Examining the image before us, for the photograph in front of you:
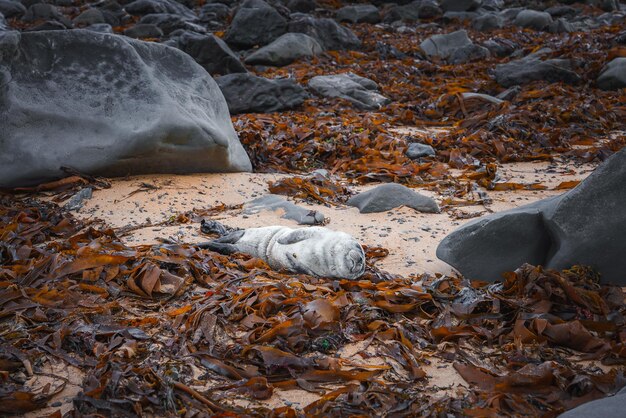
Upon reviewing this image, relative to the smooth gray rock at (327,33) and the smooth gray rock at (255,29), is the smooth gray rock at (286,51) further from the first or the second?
the smooth gray rock at (255,29)

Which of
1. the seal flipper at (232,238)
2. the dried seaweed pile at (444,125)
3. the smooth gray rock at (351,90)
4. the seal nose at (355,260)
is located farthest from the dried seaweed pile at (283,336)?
the smooth gray rock at (351,90)

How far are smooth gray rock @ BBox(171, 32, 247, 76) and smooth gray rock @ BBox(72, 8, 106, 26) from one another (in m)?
6.39

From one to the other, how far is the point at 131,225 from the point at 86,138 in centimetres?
114

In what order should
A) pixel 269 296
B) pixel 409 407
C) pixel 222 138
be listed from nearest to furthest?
pixel 409 407, pixel 269 296, pixel 222 138

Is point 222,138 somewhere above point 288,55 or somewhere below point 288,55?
above

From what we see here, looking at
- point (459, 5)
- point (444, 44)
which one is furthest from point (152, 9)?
point (459, 5)

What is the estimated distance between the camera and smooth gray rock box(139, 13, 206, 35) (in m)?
14.6

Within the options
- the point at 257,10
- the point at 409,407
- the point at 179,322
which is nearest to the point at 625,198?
the point at 409,407

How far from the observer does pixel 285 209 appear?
4.45m

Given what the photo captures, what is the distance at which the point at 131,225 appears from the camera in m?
4.16

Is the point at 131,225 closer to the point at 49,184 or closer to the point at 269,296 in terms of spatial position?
the point at 49,184

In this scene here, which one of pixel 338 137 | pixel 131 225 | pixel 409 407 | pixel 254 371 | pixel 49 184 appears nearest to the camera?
pixel 409 407

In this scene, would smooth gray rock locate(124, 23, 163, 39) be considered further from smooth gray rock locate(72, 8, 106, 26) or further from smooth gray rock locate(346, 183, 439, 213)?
smooth gray rock locate(346, 183, 439, 213)

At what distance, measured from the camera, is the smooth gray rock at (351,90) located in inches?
344
